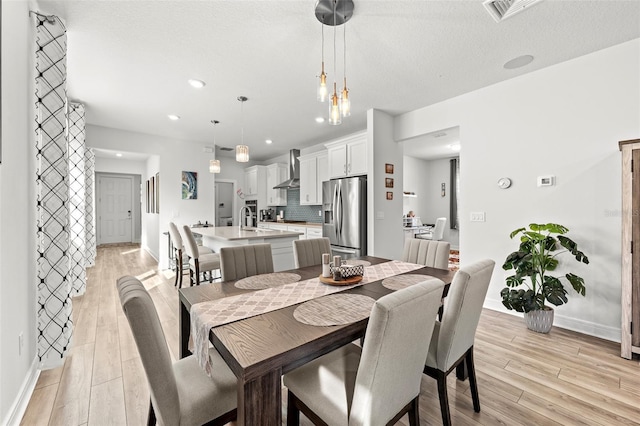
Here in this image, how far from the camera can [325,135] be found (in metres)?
5.57

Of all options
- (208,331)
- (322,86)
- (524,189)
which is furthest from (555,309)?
(208,331)

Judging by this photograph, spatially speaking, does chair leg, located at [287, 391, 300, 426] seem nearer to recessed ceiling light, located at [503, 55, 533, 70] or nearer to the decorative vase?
the decorative vase

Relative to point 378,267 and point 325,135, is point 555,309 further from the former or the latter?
point 325,135

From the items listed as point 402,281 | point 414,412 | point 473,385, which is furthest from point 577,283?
point 414,412

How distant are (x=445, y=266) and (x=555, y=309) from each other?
1.49m

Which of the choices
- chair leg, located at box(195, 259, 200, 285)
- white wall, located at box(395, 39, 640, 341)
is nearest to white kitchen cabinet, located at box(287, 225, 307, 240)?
chair leg, located at box(195, 259, 200, 285)

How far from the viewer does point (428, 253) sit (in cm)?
253

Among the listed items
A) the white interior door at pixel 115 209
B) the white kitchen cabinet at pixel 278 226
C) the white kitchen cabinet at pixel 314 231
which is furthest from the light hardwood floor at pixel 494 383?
the white interior door at pixel 115 209

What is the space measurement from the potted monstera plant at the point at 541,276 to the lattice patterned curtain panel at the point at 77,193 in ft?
16.9

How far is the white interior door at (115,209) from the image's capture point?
327 inches

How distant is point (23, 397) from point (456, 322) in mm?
2571

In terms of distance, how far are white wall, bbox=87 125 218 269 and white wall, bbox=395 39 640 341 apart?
16.3ft

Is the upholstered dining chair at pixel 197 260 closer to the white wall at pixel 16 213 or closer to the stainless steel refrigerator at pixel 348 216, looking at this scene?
the white wall at pixel 16 213

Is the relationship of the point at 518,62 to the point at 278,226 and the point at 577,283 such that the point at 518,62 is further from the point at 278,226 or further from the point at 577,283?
the point at 278,226
